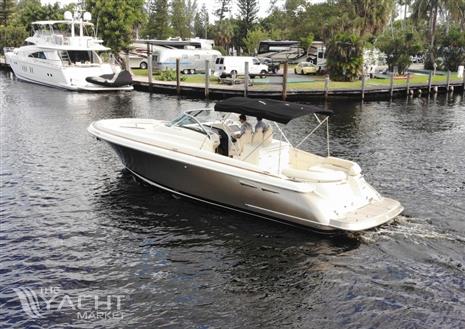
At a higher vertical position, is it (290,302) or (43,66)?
(43,66)

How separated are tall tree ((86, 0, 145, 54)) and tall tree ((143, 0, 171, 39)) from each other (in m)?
33.8

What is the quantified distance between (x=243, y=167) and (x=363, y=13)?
4305 cm

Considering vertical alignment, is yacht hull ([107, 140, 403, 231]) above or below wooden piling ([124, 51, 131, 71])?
below

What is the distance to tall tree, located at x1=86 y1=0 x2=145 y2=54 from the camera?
49.1m

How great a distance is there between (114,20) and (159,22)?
118 feet

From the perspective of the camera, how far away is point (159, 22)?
275ft

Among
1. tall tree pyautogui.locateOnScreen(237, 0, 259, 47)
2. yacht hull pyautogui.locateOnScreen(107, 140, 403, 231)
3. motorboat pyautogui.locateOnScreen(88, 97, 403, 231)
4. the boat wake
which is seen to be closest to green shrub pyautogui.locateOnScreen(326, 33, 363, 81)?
motorboat pyautogui.locateOnScreen(88, 97, 403, 231)

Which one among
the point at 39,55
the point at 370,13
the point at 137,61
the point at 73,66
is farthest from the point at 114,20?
the point at 370,13

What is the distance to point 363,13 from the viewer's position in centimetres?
5028

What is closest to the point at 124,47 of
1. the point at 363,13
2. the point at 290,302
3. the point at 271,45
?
the point at 271,45

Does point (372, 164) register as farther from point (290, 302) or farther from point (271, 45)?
point (271, 45)
